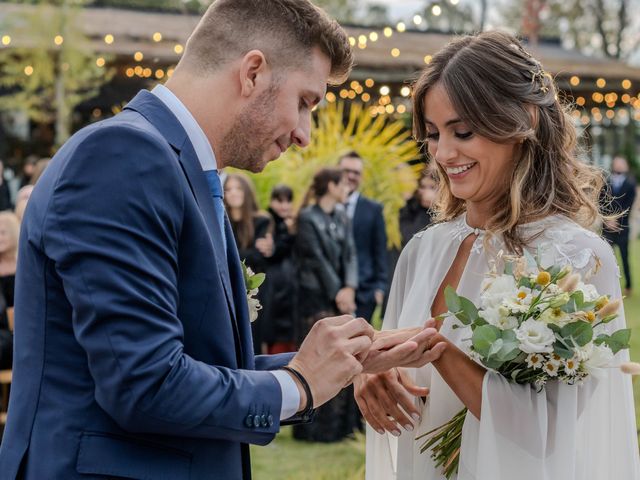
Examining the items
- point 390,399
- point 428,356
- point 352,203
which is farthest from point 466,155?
point 352,203

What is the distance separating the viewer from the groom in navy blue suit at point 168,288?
191 centimetres

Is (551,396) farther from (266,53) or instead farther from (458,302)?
(266,53)

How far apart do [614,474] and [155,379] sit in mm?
1772

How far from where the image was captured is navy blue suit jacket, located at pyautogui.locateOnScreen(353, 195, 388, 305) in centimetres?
881

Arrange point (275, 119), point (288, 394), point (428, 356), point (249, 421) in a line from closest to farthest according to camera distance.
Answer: point (249, 421) → point (288, 394) → point (275, 119) → point (428, 356)

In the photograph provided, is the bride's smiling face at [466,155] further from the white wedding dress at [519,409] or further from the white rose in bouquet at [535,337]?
the white rose in bouquet at [535,337]

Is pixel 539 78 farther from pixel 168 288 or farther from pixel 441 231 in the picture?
pixel 168 288

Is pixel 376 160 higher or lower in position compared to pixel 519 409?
lower

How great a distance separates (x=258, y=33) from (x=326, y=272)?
557 centimetres

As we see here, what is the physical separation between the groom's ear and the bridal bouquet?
2.78 ft

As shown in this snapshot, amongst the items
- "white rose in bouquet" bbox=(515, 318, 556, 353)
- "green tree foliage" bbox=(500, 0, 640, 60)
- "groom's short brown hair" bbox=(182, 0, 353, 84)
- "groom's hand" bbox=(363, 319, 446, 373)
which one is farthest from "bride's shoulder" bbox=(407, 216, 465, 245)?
"green tree foliage" bbox=(500, 0, 640, 60)

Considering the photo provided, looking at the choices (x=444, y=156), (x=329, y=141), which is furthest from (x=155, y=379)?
(x=329, y=141)

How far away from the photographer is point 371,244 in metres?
8.99

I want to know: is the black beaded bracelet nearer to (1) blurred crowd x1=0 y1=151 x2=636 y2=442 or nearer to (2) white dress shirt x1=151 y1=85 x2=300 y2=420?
(2) white dress shirt x1=151 y1=85 x2=300 y2=420
